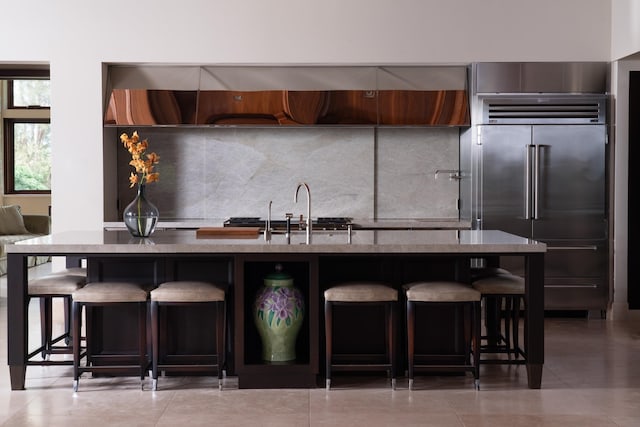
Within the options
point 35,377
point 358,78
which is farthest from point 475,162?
point 35,377

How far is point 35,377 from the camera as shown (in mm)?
5074

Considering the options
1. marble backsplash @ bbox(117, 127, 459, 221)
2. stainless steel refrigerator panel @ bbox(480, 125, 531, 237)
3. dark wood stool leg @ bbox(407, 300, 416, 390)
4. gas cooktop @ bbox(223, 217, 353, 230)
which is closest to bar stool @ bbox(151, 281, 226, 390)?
dark wood stool leg @ bbox(407, 300, 416, 390)

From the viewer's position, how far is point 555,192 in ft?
23.4

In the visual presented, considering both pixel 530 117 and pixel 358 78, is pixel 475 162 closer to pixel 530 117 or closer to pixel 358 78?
pixel 530 117

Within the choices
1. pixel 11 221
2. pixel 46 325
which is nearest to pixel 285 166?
pixel 46 325

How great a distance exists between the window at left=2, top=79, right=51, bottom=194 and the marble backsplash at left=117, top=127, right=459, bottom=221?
6.48 m

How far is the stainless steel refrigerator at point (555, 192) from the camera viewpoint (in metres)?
7.10

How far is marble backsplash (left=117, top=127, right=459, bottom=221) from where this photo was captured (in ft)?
25.0

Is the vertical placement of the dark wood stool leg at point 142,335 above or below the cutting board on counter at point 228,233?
below

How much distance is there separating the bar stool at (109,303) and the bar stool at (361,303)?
1052 mm

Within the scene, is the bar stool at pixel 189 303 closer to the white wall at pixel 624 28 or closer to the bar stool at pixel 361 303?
the bar stool at pixel 361 303

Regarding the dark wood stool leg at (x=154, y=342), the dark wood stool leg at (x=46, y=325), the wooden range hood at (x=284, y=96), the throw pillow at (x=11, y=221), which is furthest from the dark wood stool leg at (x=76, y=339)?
the throw pillow at (x=11, y=221)

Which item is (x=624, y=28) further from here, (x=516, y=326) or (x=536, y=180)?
(x=516, y=326)

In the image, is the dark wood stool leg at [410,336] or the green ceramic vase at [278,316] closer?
the dark wood stool leg at [410,336]
